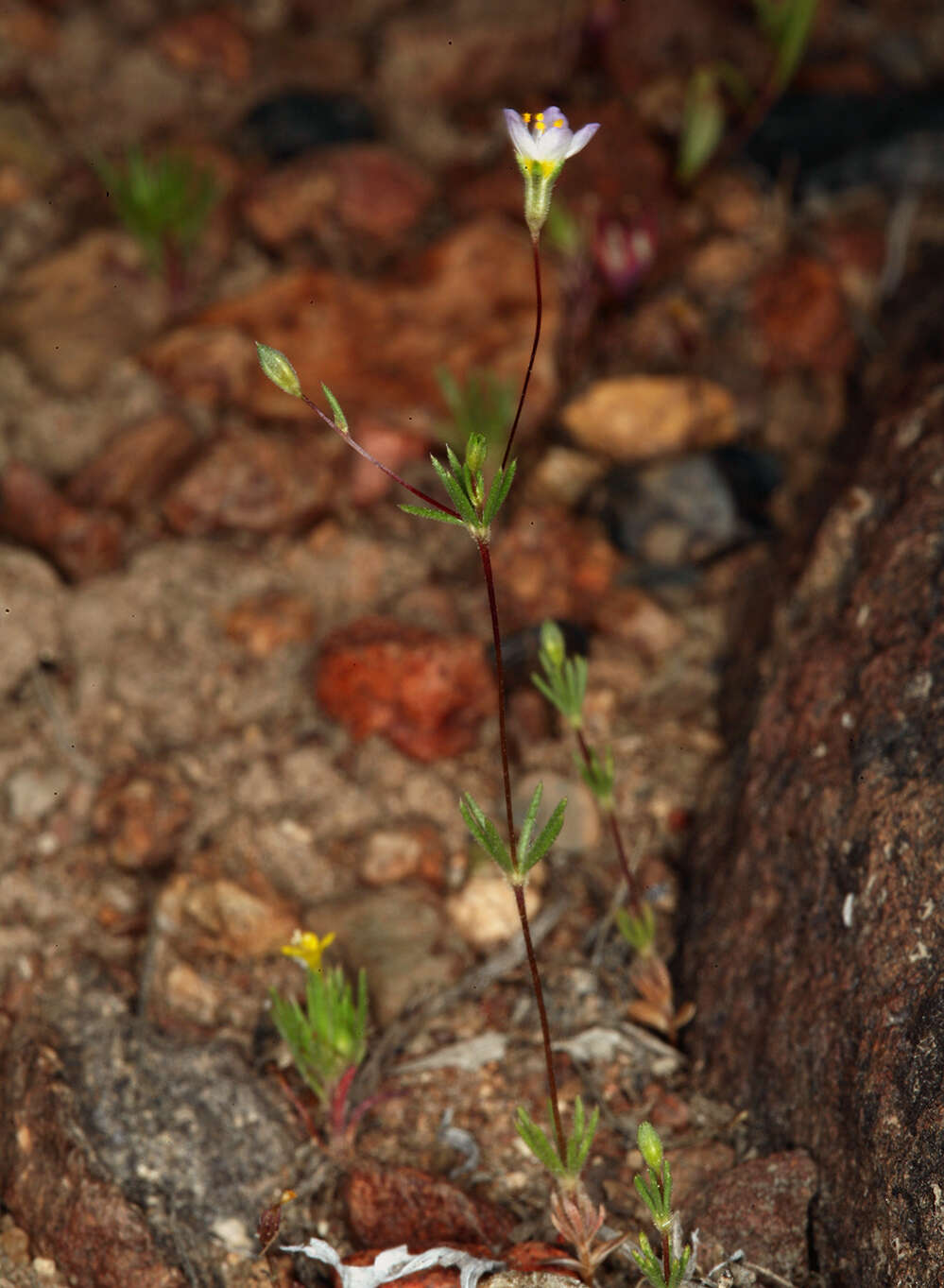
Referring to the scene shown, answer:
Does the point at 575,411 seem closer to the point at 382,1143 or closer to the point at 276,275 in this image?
the point at 276,275

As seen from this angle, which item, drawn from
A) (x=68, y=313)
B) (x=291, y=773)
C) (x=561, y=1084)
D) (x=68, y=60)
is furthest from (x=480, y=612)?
(x=68, y=60)

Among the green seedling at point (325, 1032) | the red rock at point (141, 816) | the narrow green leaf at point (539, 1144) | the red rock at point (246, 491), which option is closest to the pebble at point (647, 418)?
the red rock at point (246, 491)

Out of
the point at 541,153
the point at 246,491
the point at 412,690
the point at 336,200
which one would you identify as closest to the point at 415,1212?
the point at 412,690

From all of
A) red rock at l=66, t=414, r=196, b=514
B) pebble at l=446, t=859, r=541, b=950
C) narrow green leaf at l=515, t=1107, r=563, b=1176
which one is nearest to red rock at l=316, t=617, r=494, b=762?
pebble at l=446, t=859, r=541, b=950

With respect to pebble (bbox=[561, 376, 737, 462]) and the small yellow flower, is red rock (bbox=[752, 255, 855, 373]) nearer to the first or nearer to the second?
pebble (bbox=[561, 376, 737, 462])

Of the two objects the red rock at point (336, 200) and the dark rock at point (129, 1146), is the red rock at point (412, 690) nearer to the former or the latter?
the dark rock at point (129, 1146)
